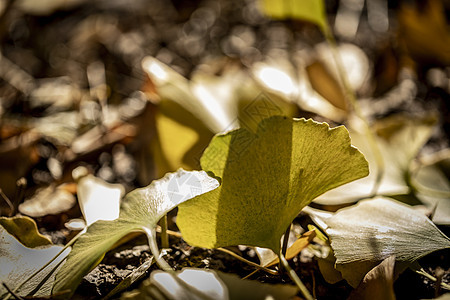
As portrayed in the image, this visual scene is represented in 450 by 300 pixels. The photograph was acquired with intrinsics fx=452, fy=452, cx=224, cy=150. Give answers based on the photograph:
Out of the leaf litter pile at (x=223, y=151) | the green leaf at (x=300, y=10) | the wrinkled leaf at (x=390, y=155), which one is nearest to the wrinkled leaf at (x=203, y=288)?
the leaf litter pile at (x=223, y=151)

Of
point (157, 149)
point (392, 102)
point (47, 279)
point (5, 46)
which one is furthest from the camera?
point (5, 46)

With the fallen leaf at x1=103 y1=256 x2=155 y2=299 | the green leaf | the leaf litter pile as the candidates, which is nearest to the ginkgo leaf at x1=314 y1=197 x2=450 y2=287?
the leaf litter pile

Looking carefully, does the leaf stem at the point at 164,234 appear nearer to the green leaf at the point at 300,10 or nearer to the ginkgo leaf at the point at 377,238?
the ginkgo leaf at the point at 377,238

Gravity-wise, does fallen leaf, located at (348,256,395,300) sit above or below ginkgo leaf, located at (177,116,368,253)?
below

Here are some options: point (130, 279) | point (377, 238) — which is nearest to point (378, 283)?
point (377, 238)

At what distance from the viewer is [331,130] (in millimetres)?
250

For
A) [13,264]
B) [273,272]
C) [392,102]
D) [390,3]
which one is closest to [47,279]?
[13,264]

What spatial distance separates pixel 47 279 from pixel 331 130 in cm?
18

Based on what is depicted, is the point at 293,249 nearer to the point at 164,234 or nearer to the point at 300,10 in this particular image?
the point at 164,234

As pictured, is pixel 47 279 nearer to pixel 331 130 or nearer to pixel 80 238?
pixel 80 238

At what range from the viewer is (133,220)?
25 centimetres

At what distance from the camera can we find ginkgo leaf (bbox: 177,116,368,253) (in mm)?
255

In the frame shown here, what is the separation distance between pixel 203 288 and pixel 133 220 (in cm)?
6

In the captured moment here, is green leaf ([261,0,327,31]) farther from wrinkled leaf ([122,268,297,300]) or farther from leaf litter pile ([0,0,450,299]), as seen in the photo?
wrinkled leaf ([122,268,297,300])
